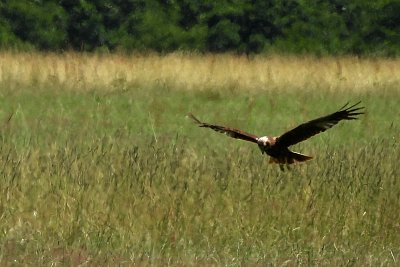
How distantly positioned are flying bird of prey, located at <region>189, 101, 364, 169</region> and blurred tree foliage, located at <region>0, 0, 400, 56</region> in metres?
22.6

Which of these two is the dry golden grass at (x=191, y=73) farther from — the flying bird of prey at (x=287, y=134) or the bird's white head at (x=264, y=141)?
the bird's white head at (x=264, y=141)

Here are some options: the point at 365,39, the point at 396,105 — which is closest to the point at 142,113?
the point at 396,105

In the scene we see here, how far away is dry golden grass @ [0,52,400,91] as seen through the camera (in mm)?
17094

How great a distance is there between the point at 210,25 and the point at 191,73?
12.2 m

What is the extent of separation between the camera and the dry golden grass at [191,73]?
1709cm

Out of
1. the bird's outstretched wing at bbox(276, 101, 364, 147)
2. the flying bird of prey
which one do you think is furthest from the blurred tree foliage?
the bird's outstretched wing at bbox(276, 101, 364, 147)

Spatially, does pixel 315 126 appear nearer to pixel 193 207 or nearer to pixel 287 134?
pixel 287 134

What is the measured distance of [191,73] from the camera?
18.2 meters

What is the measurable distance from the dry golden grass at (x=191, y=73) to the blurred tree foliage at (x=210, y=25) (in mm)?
8930

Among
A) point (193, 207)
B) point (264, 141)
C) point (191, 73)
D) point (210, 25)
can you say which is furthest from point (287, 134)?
point (210, 25)

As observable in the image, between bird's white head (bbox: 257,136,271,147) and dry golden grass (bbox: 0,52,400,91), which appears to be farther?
dry golden grass (bbox: 0,52,400,91)

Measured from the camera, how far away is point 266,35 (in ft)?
100

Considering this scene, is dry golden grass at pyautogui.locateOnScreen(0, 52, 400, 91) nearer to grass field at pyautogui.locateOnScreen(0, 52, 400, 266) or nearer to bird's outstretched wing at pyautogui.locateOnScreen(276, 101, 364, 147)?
grass field at pyautogui.locateOnScreen(0, 52, 400, 266)

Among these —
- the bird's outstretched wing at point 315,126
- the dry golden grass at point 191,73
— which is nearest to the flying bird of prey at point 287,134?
the bird's outstretched wing at point 315,126
